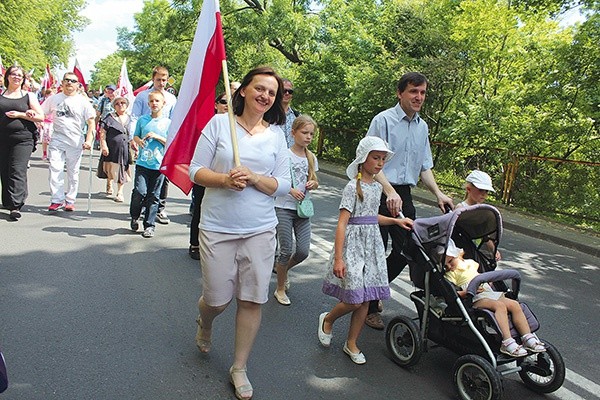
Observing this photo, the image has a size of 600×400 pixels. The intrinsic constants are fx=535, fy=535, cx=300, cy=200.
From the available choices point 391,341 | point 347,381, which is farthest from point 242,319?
point 391,341

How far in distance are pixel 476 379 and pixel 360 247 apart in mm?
1143

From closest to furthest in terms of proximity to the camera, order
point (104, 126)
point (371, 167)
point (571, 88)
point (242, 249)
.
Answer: point (242, 249) < point (371, 167) < point (104, 126) < point (571, 88)

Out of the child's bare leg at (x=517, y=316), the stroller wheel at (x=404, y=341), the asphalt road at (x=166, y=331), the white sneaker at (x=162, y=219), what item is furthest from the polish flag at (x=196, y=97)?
the white sneaker at (x=162, y=219)

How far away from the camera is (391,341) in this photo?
392 centimetres

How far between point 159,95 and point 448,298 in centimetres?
476

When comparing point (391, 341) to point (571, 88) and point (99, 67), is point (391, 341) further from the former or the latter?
point (99, 67)

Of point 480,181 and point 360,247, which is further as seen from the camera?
point 480,181

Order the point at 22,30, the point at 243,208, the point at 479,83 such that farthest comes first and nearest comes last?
the point at 22,30, the point at 479,83, the point at 243,208

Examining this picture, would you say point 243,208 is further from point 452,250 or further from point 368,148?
point 452,250

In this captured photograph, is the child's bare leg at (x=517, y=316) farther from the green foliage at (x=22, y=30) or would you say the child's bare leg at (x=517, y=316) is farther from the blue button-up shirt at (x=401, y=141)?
the green foliage at (x=22, y=30)

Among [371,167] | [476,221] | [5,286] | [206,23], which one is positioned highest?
[206,23]

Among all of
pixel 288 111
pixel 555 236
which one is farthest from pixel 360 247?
pixel 555 236

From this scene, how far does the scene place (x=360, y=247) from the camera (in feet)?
12.6

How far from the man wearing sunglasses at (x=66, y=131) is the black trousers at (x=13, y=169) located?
0.46 meters
